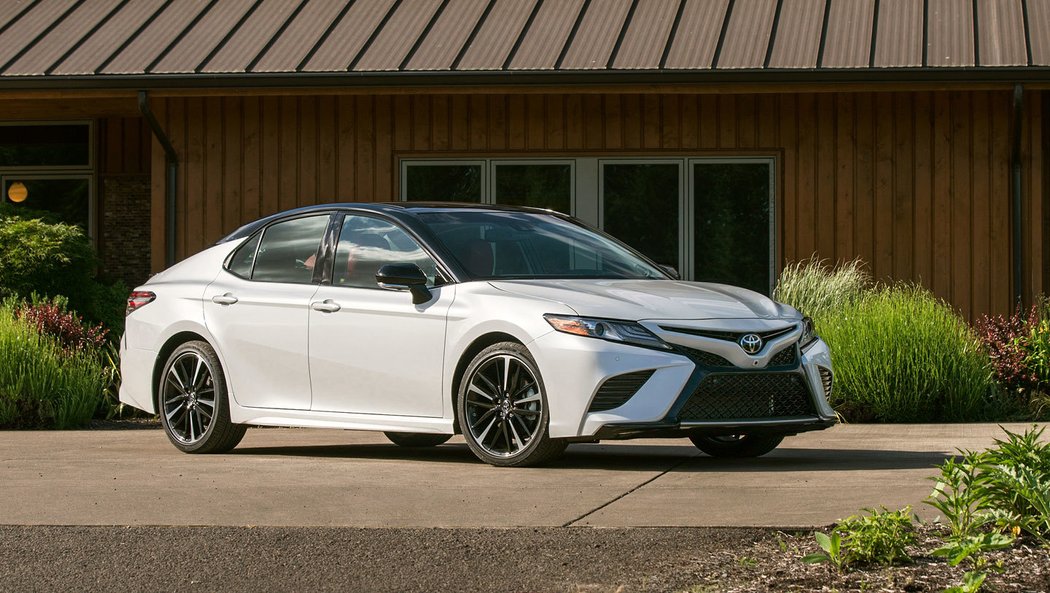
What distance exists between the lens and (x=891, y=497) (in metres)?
6.97

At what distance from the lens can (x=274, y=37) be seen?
16.9 metres

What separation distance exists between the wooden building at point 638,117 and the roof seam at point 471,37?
4cm

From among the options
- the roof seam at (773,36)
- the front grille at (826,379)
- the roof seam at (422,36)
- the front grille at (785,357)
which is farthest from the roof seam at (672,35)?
the front grille at (785,357)

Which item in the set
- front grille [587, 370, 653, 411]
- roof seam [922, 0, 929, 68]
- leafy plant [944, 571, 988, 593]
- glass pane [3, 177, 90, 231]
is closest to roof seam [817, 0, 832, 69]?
roof seam [922, 0, 929, 68]

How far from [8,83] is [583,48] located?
5.92m

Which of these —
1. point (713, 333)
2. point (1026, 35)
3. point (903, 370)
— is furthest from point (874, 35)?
point (713, 333)

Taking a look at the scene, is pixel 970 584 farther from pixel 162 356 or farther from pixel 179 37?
pixel 179 37

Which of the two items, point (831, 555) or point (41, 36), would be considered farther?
point (41, 36)

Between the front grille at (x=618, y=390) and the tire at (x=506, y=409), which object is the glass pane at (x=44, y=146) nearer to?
the tire at (x=506, y=409)

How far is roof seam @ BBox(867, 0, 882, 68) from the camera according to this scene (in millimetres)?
14969

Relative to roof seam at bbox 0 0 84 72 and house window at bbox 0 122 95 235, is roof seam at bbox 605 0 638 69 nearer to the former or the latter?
roof seam at bbox 0 0 84 72

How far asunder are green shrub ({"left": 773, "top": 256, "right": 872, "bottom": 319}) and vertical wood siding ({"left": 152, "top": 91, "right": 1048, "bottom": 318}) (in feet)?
3.09

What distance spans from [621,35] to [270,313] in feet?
25.2

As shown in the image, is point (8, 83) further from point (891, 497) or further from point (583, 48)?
point (891, 497)
